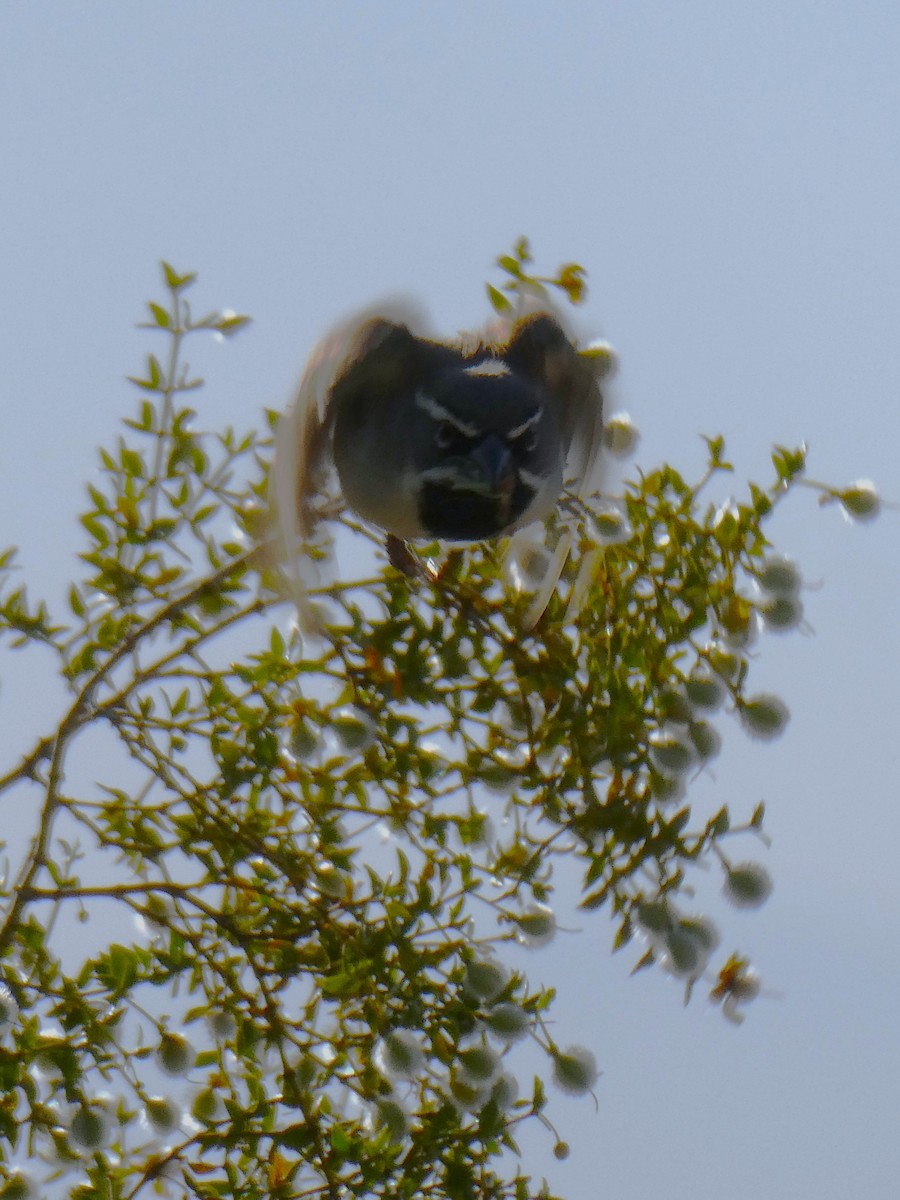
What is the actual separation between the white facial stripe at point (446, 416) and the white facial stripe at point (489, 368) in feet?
0.37

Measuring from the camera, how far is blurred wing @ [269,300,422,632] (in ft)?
7.68

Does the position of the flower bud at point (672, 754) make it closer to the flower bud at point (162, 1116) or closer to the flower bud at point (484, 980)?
the flower bud at point (484, 980)

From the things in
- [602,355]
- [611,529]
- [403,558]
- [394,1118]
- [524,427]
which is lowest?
[394,1118]

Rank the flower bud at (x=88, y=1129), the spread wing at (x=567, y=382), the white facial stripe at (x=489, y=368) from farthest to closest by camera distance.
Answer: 1. the spread wing at (x=567, y=382)
2. the white facial stripe at (x=489, y=368)
3. the flower bud at (x=88, y=1129)

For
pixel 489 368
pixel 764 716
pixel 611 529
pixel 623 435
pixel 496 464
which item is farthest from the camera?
pixel 489 368

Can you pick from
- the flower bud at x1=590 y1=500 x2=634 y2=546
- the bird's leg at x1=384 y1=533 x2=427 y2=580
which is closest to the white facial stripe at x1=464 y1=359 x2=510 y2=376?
the bird's leg at x1=384 y1=533 x2=427 y2=580

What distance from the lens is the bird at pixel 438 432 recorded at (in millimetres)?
2611

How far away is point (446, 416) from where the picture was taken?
274 cm

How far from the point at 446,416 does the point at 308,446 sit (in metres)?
0.34

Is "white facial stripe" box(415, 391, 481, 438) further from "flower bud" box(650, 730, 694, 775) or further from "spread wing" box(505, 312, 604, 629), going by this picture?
"flower bud" box(650, 730, 694, 775)

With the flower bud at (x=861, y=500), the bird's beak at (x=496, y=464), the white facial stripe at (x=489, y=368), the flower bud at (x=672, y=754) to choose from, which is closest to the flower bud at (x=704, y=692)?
the flower bud at (x=672, y=754)

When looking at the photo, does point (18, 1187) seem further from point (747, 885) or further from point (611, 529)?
point (611, 529)

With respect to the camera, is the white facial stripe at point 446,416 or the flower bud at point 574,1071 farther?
the white facial stripe at point 446,416

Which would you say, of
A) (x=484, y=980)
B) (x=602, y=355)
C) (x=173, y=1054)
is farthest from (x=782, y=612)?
(x=173, y=1054)
